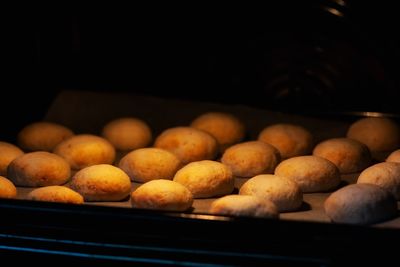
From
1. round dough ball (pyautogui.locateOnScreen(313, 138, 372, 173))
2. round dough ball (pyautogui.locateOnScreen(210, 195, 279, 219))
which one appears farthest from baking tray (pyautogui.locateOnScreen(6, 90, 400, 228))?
round dough ball (pyautogui.locateOnScreen(210, 195, 279, 219))

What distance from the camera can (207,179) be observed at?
200 centimetres

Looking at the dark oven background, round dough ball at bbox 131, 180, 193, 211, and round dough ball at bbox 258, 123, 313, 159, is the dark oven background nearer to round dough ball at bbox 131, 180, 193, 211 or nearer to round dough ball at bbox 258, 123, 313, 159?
round dough ball at bbox 258, 123, 313, 159

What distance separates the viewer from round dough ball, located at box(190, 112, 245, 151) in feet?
8.42

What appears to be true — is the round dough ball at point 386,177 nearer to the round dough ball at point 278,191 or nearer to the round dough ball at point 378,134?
the round dough ball at point 278,191

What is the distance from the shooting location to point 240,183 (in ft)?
7.16

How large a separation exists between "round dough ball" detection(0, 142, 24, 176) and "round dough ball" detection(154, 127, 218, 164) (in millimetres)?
459

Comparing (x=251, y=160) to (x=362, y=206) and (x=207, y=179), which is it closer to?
(x=207, y=179)

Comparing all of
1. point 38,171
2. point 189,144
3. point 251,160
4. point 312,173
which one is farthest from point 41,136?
point 312,173

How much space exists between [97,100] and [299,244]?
4.64 ft

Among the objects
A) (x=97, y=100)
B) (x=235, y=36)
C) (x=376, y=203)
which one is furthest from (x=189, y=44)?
(x=376, y=203)

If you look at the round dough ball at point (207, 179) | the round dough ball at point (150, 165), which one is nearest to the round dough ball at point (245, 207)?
the round dough ball at point (207, 179)

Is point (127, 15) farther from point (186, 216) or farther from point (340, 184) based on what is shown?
point (186, 216)

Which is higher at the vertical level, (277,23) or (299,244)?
(277,23)

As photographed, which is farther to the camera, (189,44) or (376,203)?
(189,44)
